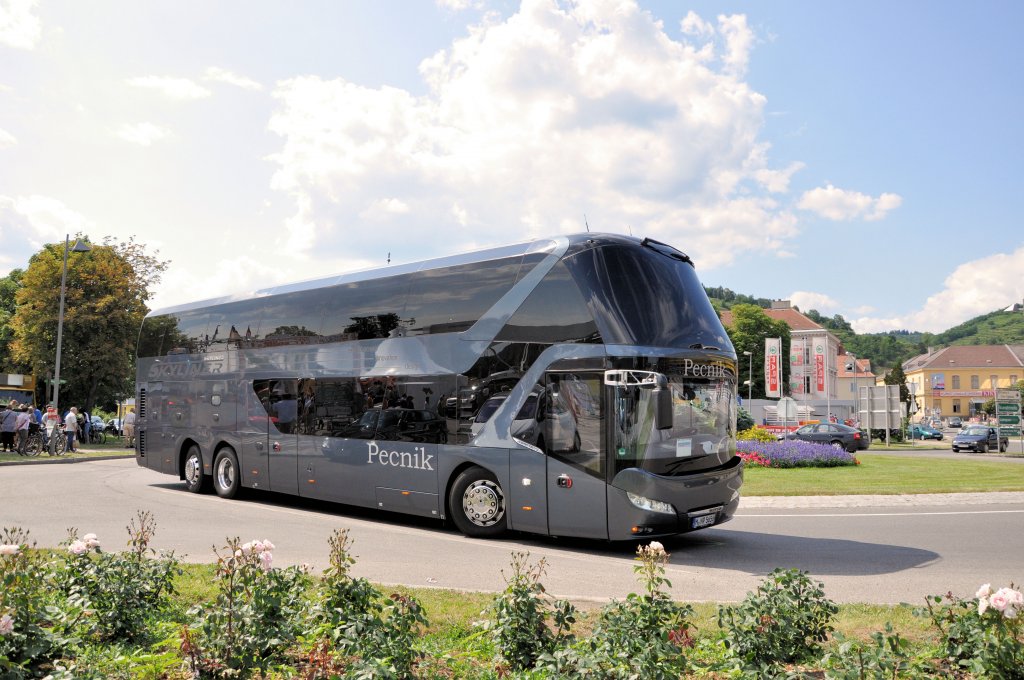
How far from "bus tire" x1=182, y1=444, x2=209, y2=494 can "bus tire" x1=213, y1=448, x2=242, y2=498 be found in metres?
0.48

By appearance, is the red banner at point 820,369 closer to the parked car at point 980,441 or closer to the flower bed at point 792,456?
the parked car at point 980,441

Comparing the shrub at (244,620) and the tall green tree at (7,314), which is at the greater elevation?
the tall green tree at (7,314)

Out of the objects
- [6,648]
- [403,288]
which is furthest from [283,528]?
[6,648]

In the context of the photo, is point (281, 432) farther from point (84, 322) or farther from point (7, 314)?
point (7, 314)

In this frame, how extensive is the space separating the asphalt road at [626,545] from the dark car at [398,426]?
54.9 inches

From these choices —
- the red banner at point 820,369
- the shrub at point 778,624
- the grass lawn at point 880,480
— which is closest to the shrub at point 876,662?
the shrub at point 778,624

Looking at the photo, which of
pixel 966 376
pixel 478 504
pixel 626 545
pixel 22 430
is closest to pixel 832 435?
pixel 626 545

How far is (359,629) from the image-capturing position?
437cm

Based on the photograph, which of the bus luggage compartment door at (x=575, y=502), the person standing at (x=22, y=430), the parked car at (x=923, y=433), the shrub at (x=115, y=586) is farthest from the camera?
the parked car at (x=923, y=433)

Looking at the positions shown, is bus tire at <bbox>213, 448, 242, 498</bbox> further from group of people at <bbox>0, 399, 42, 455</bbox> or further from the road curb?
group of people at <bbox>0, 399, 42, 455</bbox>

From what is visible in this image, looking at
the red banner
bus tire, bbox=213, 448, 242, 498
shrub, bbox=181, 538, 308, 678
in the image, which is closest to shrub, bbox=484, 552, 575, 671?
shrub, bbox=181, 538, 308, 678

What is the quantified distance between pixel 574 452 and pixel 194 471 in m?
10.1

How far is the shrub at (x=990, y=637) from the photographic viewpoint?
13.2 feet

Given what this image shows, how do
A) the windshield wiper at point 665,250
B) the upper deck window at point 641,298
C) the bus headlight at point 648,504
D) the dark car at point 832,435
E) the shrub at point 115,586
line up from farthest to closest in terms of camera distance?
the dark car at point 832,435 → the windshield wiper at point 665,250 → the upper deck window at point 641,298 → the bus headlight at point 648,504 → the shrub at point 115,586
